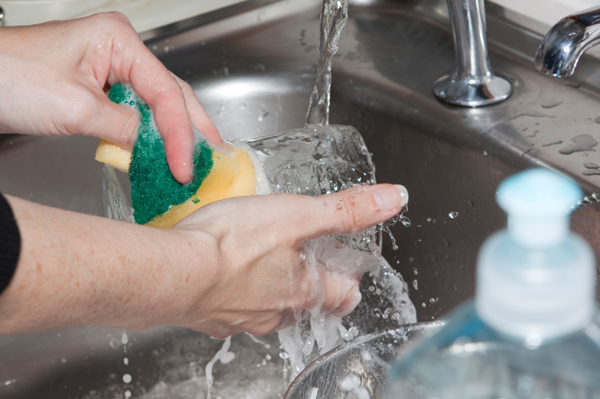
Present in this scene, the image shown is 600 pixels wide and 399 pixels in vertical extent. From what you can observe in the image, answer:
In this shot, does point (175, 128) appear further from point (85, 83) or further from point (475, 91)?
point (475, 91)

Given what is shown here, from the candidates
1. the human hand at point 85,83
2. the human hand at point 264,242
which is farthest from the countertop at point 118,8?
the human hand at point 264,242

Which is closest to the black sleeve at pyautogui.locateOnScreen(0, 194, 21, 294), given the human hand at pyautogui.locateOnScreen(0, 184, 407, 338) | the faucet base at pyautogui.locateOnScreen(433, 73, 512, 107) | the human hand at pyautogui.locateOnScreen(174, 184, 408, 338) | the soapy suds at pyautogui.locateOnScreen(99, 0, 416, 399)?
the human hand at pyautogui.locateOnScreen(0, 184, 407, 338)

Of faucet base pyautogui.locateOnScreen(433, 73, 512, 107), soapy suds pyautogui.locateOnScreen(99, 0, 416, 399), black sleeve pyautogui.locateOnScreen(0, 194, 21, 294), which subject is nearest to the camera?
black sleeve pyautogui.locateOnScreen(0, 194, 21, 294)

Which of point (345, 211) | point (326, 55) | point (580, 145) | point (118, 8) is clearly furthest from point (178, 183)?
point (118, 8)

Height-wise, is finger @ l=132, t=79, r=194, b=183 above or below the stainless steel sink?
above

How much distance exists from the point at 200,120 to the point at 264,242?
16cm

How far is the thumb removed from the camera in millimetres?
494

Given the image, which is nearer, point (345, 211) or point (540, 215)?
point (540, 215)

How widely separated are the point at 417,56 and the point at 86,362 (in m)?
0.59

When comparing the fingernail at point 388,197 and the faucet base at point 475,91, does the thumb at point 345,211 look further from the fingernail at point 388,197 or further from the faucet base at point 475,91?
the faucet base at point 475,91

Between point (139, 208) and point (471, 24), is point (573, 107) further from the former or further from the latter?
point (139, 208)

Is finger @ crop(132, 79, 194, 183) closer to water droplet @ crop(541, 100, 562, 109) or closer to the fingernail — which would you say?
the fingernail

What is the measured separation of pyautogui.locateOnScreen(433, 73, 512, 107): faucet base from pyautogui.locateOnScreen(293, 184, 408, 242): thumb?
0.78 feet

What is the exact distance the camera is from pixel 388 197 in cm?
50
